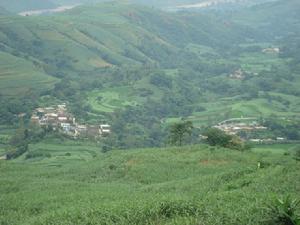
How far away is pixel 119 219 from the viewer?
24.2m

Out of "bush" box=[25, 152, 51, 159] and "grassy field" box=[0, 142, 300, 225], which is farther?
"bush" box=[25, 152, 51, 159]

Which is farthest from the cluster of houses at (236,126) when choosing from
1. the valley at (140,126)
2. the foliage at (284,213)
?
the foliage at (284,213)

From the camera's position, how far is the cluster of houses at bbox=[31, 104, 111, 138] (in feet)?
281

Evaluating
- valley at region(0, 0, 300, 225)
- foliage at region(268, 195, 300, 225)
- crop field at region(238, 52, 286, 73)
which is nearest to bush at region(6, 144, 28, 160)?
valley at region(0, 0, 300, 225)

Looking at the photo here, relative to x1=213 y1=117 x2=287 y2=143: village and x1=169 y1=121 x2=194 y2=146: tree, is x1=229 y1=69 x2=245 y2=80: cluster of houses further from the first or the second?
x1=169 y1=121 x2=194 y2=146: tree

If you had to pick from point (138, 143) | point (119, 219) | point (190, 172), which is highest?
point (119, 219)

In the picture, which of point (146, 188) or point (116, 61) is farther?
point (116, 61)

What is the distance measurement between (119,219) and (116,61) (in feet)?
433

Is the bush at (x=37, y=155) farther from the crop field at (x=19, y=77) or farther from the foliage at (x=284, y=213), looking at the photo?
the foliage at (x=284, y=213)

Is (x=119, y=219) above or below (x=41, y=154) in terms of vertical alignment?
above

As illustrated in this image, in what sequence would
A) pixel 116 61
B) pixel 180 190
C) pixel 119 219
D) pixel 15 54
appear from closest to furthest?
pixel 119 219
pixel 180 190
pixel 15 54
pixel 116 61

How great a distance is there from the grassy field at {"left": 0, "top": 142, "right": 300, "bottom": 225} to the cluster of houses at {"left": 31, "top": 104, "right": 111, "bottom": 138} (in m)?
23.6

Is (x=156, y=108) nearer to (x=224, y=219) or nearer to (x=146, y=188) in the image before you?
(x=146, y=188)

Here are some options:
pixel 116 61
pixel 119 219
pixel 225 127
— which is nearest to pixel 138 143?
pixel 225 127
